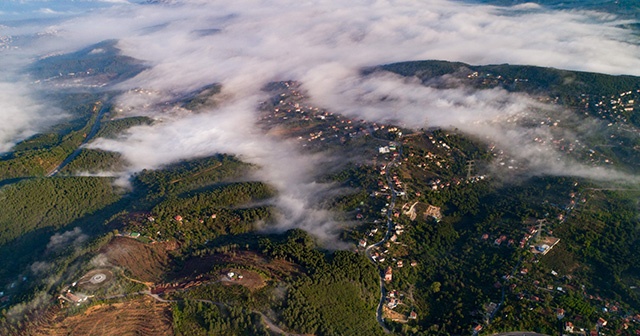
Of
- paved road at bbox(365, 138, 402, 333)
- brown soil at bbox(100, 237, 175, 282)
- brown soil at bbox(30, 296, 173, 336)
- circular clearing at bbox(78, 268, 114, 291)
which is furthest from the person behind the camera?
brown soil at bbox(100, 237, 175, 282)

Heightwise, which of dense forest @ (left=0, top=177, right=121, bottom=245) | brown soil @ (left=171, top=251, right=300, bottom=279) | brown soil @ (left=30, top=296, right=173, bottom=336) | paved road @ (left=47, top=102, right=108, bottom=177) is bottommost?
paved road @ (left=47, top=102, right=108, bottom=177)

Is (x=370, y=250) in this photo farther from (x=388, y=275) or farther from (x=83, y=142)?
(x=83, y=142)

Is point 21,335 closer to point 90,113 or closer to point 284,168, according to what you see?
point 284,168

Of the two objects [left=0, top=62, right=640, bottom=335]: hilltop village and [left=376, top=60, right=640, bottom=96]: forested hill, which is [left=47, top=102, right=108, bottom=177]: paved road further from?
[left=376, top=60, right=640, bottom=96]: forested hill

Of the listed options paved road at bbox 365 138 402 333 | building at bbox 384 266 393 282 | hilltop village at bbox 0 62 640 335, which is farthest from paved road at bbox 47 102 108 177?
building at bbox 384 266 393 282

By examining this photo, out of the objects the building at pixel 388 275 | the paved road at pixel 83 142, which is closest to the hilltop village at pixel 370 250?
the building at pixel 388 275

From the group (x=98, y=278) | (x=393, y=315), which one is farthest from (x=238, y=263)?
(x=393, y=315)
